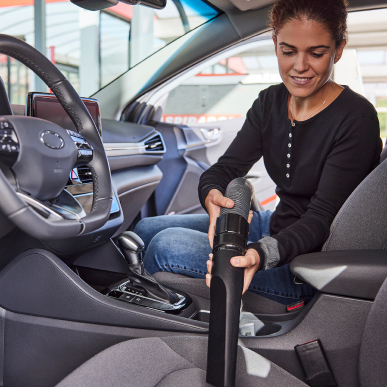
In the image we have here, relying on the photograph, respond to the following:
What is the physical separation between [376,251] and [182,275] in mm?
531

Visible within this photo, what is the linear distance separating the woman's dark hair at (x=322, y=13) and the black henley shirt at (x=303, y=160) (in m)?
0.16

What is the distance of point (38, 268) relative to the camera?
3.11ft

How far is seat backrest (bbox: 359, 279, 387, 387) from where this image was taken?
2.49 feet

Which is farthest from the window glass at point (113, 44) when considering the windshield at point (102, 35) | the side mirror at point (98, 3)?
the side mirror at point (98, 3)

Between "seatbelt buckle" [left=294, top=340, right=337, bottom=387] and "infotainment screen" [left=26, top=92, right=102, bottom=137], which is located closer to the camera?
"seatbelt buckle" [left=294, top=340, right=337, bottom=387]

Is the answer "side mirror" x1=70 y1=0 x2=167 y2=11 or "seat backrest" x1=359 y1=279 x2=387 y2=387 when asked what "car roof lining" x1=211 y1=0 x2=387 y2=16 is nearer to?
"side mirror" x1=70 y1=0 x2=167 y2=11

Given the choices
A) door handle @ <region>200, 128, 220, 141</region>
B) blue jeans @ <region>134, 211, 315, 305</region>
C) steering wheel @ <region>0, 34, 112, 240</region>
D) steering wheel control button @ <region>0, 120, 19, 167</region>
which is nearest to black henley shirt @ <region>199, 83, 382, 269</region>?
blue jeans @ <region>134, 211, 315, 305</region>

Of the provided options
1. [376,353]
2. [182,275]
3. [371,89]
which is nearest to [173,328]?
[182,275]

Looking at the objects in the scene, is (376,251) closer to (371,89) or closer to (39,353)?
(39,353)


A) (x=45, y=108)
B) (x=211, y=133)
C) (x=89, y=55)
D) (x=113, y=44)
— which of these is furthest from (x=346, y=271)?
(x=113, y=44)

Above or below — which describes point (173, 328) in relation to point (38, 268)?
below

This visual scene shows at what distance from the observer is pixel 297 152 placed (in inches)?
43.4

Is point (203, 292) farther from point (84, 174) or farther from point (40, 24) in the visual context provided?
point (40, 24)

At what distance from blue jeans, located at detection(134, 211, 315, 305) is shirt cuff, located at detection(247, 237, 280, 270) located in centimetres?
21
